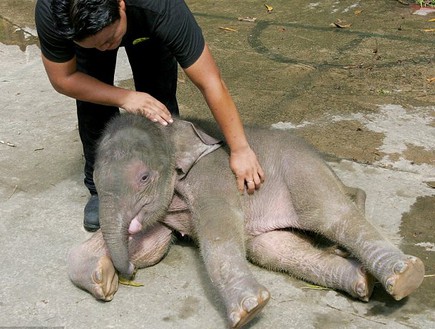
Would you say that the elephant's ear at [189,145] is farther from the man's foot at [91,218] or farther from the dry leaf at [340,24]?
the dry leaf at [340,24]

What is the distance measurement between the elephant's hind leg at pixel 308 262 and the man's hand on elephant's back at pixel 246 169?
269 mm

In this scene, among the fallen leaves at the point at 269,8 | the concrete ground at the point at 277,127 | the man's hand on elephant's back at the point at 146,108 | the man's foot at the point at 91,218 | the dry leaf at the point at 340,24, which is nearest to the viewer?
the concrete ground at the point at 277,127

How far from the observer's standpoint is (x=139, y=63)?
4.16m

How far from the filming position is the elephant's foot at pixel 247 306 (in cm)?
304

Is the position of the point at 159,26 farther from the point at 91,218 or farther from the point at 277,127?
the point at 277,127

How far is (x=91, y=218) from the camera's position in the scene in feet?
13.2

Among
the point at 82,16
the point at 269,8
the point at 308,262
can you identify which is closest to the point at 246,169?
the point at 308,262

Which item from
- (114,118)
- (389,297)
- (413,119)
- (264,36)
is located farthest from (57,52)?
(264,36)

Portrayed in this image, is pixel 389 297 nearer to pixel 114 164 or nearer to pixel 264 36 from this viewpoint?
pixel 114 164

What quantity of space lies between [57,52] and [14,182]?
1.30 metres

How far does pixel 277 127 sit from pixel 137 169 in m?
1.78

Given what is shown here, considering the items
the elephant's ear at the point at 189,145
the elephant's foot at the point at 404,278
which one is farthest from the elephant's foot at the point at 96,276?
the elephant's foot at the point at 404,278

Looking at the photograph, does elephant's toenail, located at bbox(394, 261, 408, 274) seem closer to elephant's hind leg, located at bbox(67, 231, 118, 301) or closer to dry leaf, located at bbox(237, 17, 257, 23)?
elephant's hind leg, located at bbox(67, 231, 118, 301)

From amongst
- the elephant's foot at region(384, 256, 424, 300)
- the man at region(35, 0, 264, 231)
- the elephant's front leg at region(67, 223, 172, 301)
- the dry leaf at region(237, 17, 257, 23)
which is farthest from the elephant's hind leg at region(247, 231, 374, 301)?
the dry leaf at region(237, 17, 257, 23)
